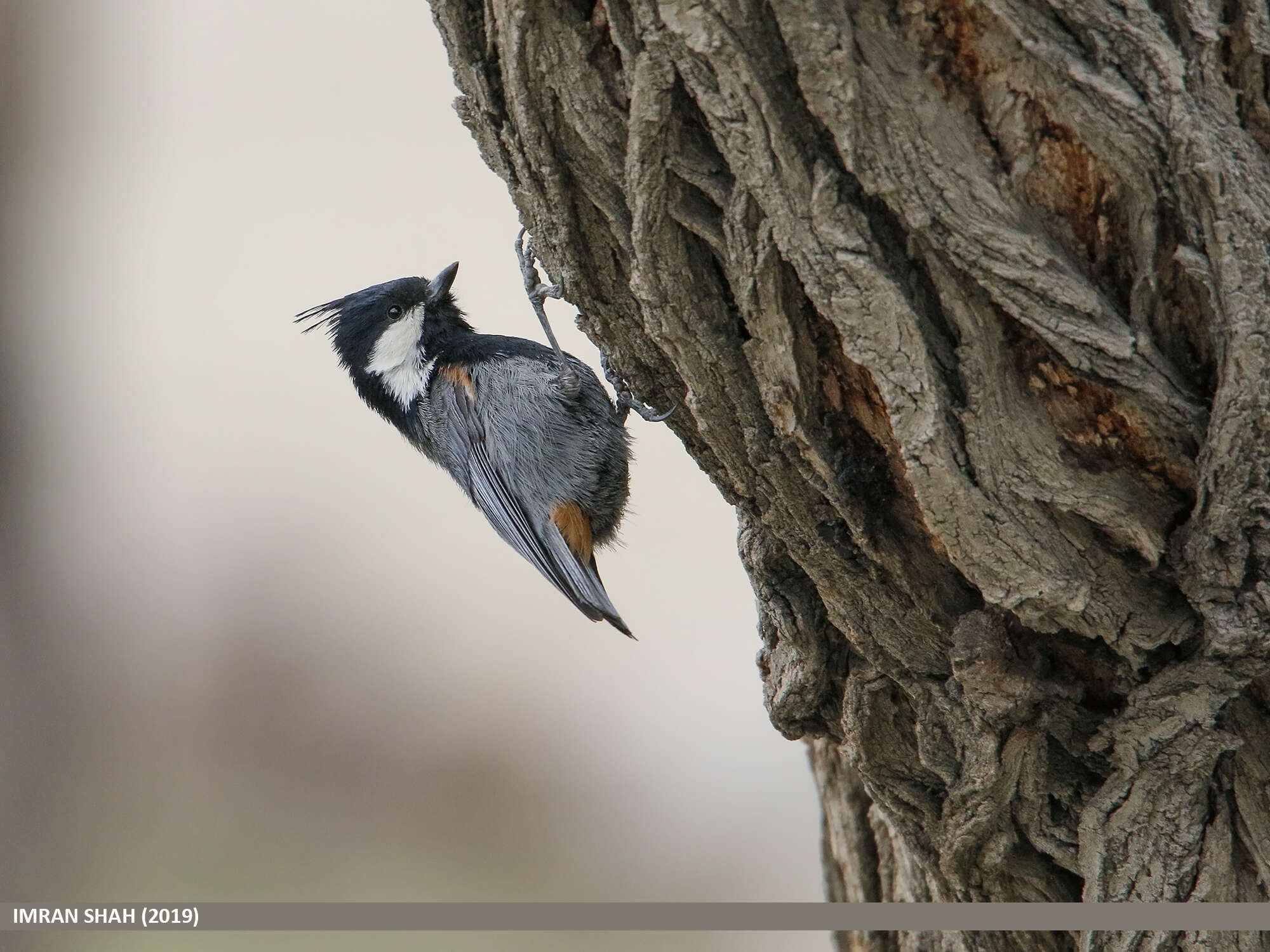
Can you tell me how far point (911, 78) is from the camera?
1.56 metres

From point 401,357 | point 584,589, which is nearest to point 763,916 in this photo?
point 584,589

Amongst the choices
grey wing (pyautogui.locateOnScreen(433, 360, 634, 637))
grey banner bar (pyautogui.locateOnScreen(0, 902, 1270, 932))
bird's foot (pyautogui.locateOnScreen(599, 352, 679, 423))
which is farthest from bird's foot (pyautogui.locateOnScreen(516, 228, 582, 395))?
grey banner bar (pyautogui.locateOnScreen(0, 902, 1270, 932))

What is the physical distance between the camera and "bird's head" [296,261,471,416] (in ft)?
13.4

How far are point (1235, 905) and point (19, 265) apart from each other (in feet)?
14.6

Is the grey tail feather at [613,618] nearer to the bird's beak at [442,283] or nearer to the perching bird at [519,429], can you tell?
the perching bird at [519,429]

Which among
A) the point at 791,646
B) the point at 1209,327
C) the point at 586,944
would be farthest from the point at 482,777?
the point at 1209,327

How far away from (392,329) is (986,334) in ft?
9.63

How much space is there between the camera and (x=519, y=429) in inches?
151

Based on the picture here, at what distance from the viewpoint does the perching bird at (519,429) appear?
150 inches

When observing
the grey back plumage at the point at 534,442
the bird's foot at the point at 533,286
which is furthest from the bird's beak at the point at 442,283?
the bird's foot at the point at 533,286

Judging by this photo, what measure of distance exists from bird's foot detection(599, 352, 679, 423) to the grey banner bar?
3.37ft

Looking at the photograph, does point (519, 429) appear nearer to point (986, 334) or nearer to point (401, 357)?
point (401, 357)

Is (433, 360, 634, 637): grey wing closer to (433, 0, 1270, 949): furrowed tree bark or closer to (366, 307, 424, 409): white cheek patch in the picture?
(366, 307, 424, 409): white cheek patch

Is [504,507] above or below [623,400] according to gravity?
below
